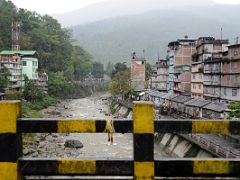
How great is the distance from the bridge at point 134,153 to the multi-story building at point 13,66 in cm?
6101

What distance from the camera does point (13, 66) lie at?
6681 cm

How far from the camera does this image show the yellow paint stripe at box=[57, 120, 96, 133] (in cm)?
462

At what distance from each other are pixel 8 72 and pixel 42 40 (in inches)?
1241

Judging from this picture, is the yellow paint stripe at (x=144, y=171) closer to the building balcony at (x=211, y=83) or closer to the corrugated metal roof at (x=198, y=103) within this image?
the corrugated metal roof at (x=198, y=103)

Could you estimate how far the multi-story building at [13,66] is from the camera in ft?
211

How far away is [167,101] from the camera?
2084 inches

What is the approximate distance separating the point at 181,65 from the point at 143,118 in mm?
56265

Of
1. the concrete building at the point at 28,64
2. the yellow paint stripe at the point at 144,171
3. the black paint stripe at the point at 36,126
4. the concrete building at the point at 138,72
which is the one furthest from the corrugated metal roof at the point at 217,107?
the concrete building at the point at 28,64

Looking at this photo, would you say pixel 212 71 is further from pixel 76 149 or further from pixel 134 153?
pixel 134 153

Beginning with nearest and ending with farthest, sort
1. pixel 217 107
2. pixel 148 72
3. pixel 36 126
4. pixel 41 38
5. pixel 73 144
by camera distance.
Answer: pixel 36 126
pixel 217 107
pixel 73 144
pixel 148 72
pixel 41 38

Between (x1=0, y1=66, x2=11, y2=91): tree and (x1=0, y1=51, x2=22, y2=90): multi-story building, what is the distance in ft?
6.97

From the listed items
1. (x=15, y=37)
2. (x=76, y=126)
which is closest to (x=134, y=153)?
(x=76, y=126)

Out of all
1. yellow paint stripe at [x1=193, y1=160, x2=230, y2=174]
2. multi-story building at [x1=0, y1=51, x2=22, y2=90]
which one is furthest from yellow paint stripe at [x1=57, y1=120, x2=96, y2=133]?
multi-story building at [x1=0, y1=51, x2=22, y2=90]

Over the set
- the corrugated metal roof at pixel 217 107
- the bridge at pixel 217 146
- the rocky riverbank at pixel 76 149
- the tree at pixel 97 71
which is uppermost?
the tree at pixel 97 71
